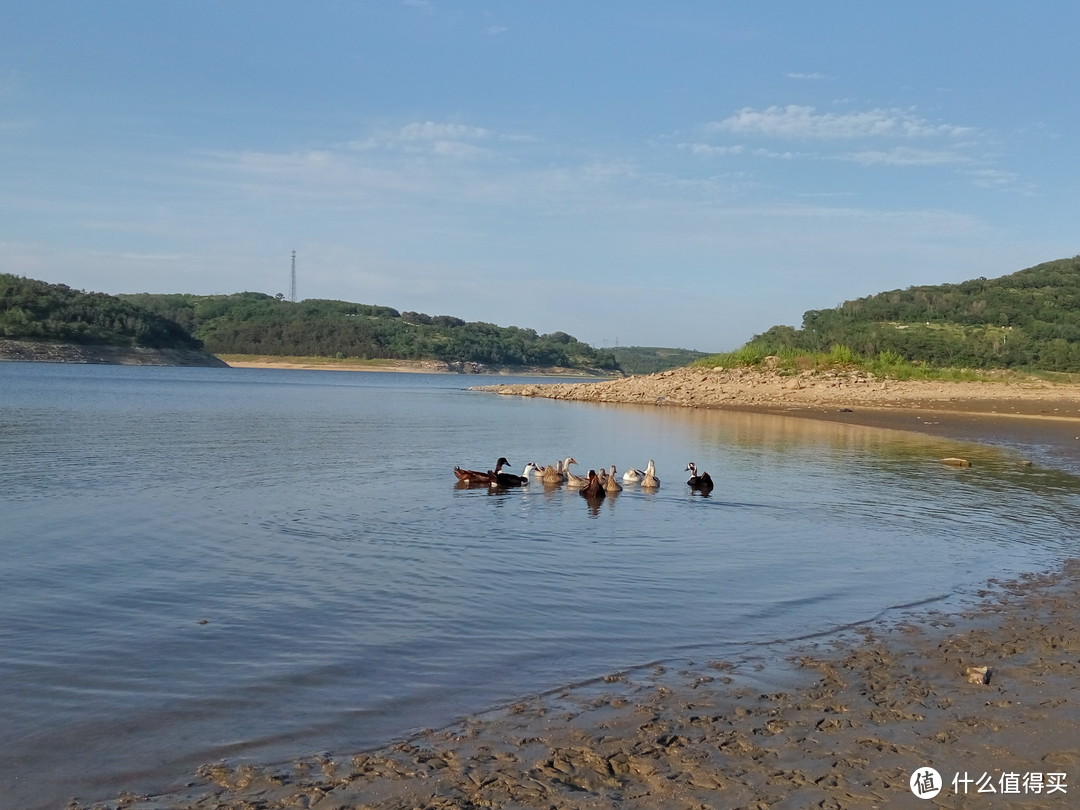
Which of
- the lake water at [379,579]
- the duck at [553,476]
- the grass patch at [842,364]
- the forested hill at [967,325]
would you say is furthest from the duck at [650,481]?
the forested hill at [967,325]

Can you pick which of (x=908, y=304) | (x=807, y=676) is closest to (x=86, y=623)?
(x=807, y=676)

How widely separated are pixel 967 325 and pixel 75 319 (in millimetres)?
101886

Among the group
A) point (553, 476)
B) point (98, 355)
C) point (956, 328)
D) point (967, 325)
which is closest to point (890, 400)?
point (956, 328)

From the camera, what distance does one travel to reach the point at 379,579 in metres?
9.27

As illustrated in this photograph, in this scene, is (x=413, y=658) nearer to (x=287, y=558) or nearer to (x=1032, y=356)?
(x=287, y=558)

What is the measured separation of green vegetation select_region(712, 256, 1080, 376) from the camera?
47719 mm

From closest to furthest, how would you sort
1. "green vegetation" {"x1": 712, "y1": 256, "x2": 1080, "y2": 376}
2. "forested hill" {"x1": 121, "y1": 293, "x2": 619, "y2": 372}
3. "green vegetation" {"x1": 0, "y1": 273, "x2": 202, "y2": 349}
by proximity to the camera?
"green vegetation" {"x1": 712, "y1": 256, "x2": 1080, "y2": 376}
"green vegetation" {"x1": 0, "y1": 273, "x2": 202, "y2": 349}
"forested hill" {"x1": 121, "y1": 293, "x2": 619, "y2": 372}

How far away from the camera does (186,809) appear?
446 centimetres

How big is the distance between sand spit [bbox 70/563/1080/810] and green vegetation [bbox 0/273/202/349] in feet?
378

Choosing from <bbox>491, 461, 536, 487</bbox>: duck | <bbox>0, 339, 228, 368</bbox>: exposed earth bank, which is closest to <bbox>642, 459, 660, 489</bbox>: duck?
<bbox>491, 461, 536, 487</bbox>: duck

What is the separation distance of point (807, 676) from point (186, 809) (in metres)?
4.04

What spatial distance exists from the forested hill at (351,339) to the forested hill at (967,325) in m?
112

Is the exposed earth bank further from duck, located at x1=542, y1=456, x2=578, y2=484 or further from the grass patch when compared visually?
duck, located at x1=542, y1=456, x2=578, y2=484

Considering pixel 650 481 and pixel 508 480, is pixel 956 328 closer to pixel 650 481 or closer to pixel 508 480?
pixel 650 481
